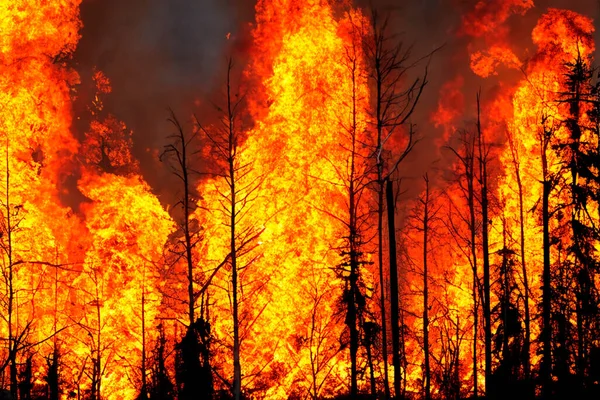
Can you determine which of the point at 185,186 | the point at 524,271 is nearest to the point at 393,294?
the point at 185,186

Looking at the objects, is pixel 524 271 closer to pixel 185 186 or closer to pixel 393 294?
pixel 185 186

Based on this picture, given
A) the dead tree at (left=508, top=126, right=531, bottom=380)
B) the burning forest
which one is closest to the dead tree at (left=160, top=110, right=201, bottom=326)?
the burning forest

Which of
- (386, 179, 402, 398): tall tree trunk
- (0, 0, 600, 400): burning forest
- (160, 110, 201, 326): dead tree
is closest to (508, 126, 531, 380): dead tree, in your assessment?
(0, 0, 600, 400): burning forest

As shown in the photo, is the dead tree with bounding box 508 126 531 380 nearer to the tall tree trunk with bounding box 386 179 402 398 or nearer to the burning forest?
the burning forest

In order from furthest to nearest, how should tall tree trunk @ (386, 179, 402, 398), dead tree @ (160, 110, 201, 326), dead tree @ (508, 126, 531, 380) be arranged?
dead tree @ (508, 126, 531, 380), dead tree @ (160, 110, 201, 326), tall tree trunk @ (386, 179, 402, 398)

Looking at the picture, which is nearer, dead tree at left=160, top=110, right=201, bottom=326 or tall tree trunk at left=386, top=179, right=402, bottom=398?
tall tree trunk at left=386, top=179, right=402, bottom=398

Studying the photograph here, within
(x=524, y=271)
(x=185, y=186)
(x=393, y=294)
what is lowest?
(x=393, y=294)

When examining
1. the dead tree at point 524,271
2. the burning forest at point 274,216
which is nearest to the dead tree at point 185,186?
the burning forest at point 274,216

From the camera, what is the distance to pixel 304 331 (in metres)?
24.5

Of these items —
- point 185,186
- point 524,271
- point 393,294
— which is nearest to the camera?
point 393,294

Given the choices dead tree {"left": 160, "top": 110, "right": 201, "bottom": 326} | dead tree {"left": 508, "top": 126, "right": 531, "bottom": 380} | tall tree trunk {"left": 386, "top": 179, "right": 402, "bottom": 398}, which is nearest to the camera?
tall tree trunk {"left": 386, "top": 179, "right": 402, "bottom": 398}

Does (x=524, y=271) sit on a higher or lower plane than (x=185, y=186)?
lower

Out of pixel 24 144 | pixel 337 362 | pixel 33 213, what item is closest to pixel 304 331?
pixel 337 362

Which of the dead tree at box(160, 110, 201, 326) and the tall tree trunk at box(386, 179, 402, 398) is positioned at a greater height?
the dead tree at box(160, 110, 201, 326)
